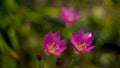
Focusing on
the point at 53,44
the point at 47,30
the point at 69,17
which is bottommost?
the point at 47,30

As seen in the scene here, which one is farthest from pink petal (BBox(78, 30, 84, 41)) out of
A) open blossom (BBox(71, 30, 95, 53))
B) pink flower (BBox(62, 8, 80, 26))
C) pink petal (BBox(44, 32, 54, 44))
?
pink flower (BBox(62, 8, 80, 26))

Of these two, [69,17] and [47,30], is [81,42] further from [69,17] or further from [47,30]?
[47,30]

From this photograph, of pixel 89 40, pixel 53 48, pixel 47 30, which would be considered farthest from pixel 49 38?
pixel 47 30

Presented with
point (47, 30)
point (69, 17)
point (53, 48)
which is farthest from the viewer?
point (47, 30)

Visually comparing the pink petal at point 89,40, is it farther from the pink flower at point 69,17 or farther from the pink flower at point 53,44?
the pink flower at point 69,17

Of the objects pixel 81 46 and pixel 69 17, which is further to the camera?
pixel 69 17

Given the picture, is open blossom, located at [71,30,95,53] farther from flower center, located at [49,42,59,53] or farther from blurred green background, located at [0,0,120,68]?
blurred green background, located at [0,0,120,68]
